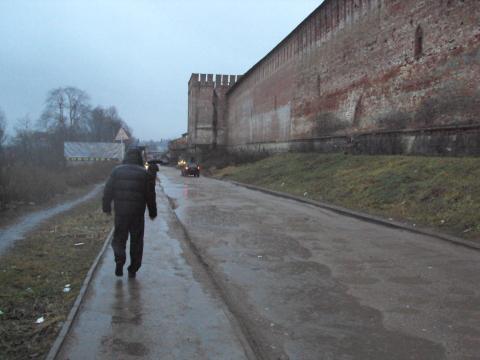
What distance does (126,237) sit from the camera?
18.9 ft

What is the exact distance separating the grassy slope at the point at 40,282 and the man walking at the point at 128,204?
0.62m

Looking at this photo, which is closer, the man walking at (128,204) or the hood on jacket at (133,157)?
the man walking at (128,204)

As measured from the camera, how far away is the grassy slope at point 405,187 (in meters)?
9.66

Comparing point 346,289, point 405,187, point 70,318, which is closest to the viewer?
point 70,318

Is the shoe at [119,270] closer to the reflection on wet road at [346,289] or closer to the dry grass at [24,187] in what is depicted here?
the reflection on wet road at [346,289]

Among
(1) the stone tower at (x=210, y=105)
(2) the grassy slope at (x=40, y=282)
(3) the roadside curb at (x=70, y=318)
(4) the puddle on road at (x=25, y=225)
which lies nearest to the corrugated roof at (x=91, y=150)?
(1) the stone tower at (x=210, y=105)

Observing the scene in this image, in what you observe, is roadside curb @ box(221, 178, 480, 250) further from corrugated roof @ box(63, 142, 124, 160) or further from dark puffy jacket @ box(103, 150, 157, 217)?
corrugated roof @ box(63, 142, 124, 160)

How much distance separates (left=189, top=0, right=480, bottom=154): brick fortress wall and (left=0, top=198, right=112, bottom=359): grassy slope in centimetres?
1037

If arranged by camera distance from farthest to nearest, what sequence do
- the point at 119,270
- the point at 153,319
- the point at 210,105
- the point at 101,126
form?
the point at 101,126
the point at 210,105
the point at 119,270
the point at 153,319

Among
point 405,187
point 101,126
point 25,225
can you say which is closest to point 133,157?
point 25,225

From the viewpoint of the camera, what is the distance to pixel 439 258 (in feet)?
22.8

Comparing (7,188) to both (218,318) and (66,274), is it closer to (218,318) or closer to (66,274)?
(66,274)

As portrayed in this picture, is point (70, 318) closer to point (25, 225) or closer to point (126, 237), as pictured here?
point (126, 237)

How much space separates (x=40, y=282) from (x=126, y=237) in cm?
114
